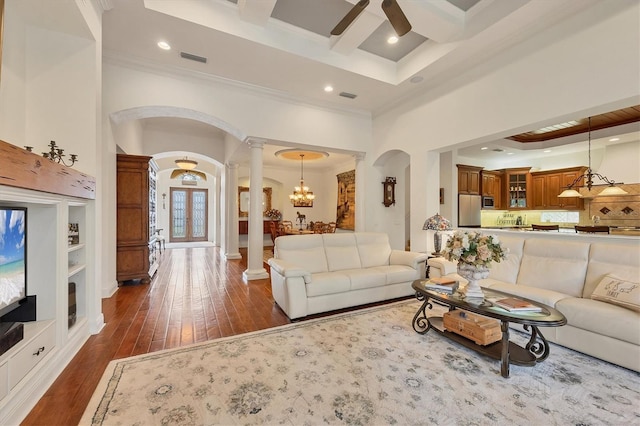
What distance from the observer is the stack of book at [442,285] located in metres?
2.62

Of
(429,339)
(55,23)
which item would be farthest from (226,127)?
(429,339)

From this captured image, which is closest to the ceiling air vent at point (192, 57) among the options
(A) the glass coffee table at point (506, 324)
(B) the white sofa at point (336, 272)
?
(B) the white sofa at point (336, 272)

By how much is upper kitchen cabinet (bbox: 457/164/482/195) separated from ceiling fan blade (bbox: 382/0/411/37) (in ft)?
15.7

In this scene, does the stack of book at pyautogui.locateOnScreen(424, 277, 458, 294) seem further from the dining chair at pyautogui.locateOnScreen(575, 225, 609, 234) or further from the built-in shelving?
the dining chair at pyautogui.locateOnScreen(575, 225, 609, 234)

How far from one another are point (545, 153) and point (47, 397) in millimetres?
9962

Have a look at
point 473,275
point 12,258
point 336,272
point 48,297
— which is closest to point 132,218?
point 48,297

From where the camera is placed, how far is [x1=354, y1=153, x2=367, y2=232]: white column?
6.20 m

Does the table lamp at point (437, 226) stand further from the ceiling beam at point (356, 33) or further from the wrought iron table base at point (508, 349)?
the ceiling beam at point (356, 33)

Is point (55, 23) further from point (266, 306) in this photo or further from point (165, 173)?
point (165, 173)

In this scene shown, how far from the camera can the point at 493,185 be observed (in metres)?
7.26

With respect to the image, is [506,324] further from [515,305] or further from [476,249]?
[476,249]

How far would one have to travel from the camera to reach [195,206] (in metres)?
11.7

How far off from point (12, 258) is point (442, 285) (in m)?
Answer: 3.49

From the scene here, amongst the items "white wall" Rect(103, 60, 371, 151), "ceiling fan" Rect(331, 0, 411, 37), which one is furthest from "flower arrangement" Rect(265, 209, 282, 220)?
"ceiling fan" Rect(331, 0, 411, 37)
